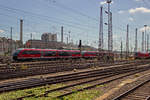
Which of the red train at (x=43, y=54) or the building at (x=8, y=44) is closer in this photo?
the red train at (x=43, y=54)

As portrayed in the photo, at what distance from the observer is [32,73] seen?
18.0 m

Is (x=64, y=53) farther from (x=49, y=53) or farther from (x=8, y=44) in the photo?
(x=8, y=44)

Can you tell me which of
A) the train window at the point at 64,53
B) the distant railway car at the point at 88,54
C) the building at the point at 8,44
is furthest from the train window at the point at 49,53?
the distant railway car at the point at 88,54

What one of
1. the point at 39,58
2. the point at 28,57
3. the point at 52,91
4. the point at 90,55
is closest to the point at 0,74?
the point at 52,91

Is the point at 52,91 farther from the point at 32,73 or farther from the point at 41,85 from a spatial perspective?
the point at 32,73

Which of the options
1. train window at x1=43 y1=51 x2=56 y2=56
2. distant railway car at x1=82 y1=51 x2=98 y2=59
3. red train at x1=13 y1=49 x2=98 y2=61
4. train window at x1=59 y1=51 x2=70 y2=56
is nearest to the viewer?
red train at x1=13 y1=49 x2=98 y2=61

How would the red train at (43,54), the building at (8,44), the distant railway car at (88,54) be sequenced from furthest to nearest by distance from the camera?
the distant railway car at (88,54) → the building at (8,44) → the red train at (43,54)

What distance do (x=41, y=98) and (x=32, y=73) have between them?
360 inches

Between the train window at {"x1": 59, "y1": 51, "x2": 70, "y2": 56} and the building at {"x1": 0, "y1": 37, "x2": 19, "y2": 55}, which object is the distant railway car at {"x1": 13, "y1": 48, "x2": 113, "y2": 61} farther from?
the building at {"x1": 0, "y1": 37, "x2": 19, "y2": 55}

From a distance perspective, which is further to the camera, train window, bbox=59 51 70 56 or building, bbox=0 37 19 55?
building, bbox=0 37 19 55

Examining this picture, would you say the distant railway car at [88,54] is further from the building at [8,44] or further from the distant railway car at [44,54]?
the building at [8,44]

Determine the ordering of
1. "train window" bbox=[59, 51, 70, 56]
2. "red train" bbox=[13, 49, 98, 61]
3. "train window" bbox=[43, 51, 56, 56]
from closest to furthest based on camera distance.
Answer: "red train" bbox=[13, 49, 98, 61] < "train window" bbox=[43, 51, 56, 56] < "train window" bbox=[59, 51, 70, 56]

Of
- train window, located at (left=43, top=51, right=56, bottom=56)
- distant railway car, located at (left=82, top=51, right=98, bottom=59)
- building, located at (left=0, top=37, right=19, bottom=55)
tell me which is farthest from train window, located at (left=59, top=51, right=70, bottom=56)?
building, located at (left=0, top=37, right=19, bottom=55)

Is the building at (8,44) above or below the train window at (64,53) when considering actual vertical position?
above
